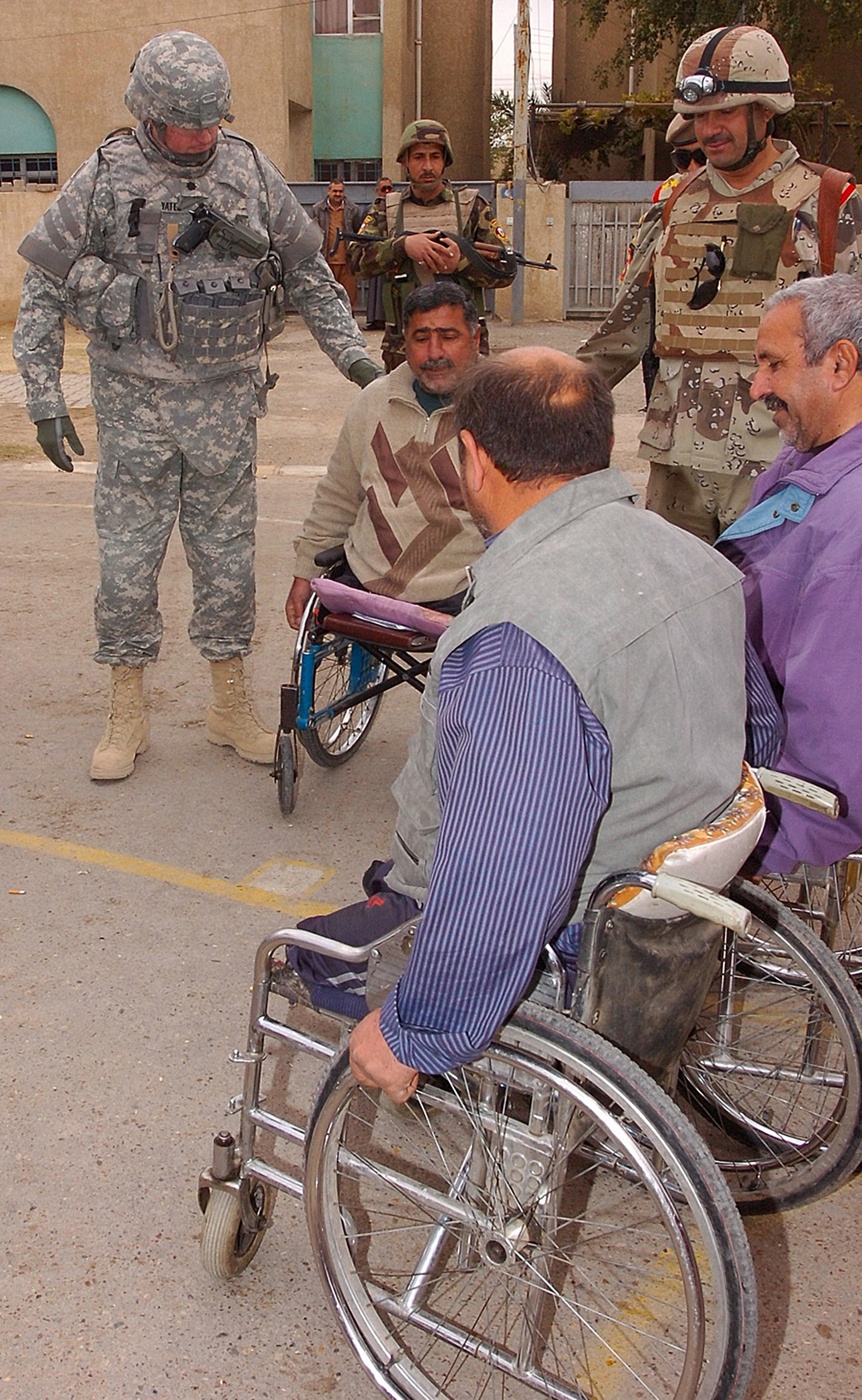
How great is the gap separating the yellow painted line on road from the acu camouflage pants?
0.71 m

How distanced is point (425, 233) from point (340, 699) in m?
2.56

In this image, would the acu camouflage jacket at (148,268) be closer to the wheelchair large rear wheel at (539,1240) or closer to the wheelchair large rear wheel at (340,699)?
the wheelchair large rear wheel at (340,699)

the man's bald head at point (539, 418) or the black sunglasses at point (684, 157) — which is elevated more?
the black sunglasses at point (684, 157)

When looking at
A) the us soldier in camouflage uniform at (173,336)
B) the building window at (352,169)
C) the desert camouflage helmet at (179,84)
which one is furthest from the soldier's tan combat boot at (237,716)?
the building window at (352,169)

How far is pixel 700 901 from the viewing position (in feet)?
5.52

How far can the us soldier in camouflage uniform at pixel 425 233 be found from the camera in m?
5.91

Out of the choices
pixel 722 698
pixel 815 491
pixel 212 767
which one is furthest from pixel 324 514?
pixel 722 698

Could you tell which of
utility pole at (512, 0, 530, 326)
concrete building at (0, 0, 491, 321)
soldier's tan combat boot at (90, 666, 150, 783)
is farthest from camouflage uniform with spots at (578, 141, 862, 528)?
concrete building at (0, 0, 491, 321)

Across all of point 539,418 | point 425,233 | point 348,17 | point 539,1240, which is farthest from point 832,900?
point 348,17

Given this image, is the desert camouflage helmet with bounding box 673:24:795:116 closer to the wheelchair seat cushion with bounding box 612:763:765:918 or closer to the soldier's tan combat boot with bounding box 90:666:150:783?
the soldier's tan combat boot with bounding box 90:666:150:783

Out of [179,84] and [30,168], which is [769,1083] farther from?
[30,168]

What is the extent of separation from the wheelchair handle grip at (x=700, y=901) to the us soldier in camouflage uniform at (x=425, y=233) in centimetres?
450

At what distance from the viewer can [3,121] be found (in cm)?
2438

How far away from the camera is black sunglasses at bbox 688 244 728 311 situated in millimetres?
3938
